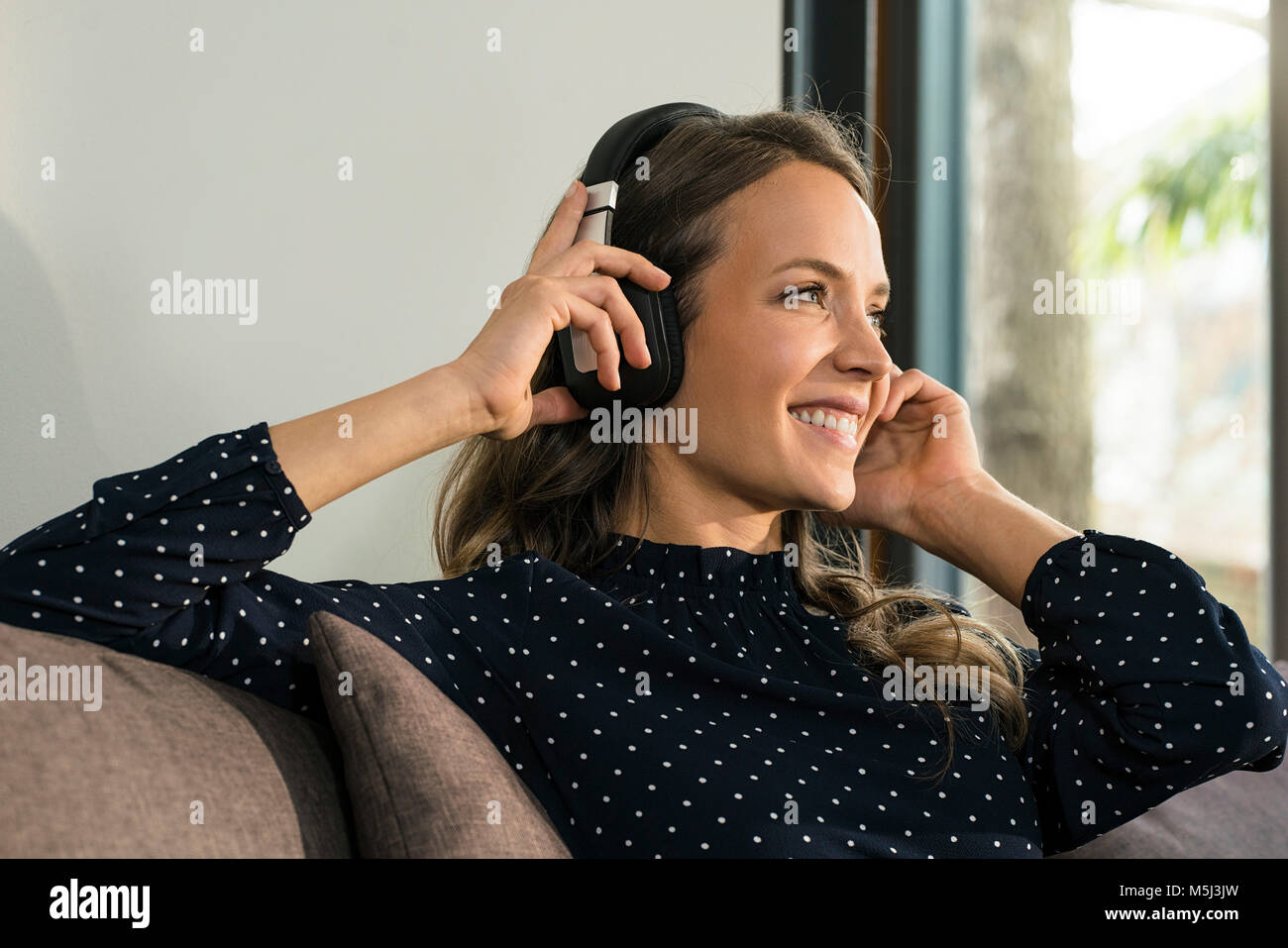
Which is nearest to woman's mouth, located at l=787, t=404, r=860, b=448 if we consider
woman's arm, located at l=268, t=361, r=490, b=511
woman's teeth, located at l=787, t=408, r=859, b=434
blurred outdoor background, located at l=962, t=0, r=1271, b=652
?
woman's teeth, located at l=787, t=408, r=859, b=434

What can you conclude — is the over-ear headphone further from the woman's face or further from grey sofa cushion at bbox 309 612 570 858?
grey sofa cushion at bbox 309 612 570 858

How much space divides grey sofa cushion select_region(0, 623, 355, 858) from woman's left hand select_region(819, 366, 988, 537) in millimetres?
743

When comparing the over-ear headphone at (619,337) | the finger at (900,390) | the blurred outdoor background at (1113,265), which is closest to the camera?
the over-ear headphone at (619,337)

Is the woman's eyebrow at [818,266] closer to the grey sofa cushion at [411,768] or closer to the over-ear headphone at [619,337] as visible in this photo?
the over-ear headphone at [619,337]

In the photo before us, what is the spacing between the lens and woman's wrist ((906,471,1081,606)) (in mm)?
1188

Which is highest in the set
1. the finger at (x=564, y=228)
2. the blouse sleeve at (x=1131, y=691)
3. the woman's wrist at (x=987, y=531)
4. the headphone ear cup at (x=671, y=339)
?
the finger at (x=564, y=228)

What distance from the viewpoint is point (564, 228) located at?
1.16 m

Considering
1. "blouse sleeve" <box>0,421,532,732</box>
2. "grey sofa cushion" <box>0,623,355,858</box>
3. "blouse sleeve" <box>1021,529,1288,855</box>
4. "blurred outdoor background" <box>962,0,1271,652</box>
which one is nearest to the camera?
"grey sofa cushion" <box>0,623,355,858</box>

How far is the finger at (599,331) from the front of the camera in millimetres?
1065

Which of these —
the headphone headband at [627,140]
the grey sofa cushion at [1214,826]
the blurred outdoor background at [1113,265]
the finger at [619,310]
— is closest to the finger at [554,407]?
the finger at [619,310]

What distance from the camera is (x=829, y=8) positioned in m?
1.79

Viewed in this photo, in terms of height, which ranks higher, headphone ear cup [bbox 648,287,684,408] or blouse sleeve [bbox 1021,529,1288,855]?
headphone ear cup [bbox 648,287,684,408]

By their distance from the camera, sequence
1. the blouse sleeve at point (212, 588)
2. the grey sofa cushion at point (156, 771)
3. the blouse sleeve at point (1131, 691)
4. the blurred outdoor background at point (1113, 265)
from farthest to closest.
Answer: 1. the blurred outdoor background at point (1113, 265)
2. the blouse sleeve at point (1131, 691)
3. the blouse sleeve at point (212, 588)
4. the grey sofa cushion at point (156, 771)
